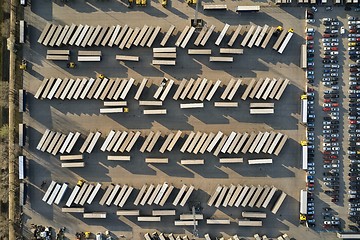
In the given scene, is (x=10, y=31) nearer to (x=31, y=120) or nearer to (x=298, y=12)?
(x=31, y=120)

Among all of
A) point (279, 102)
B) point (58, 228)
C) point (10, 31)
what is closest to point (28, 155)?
point (58, 228)

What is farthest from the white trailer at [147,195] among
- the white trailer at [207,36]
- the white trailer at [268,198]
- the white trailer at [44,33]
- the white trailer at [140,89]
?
the white trailer at [44,33]

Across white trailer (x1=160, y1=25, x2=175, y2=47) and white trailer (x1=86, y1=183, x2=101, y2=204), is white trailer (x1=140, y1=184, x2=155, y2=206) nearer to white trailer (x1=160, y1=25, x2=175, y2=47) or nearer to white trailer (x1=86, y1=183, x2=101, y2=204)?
white trailer (x1=86, y1=183, x2=101, y2=204)

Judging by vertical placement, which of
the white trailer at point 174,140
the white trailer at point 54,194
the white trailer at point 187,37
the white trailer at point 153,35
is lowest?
the white trailer at point 54,194

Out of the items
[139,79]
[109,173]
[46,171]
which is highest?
[139,79]

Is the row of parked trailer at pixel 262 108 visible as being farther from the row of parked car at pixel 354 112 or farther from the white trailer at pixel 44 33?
the white trailer at pixel 44 33

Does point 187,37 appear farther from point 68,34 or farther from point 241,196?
point 241,196
